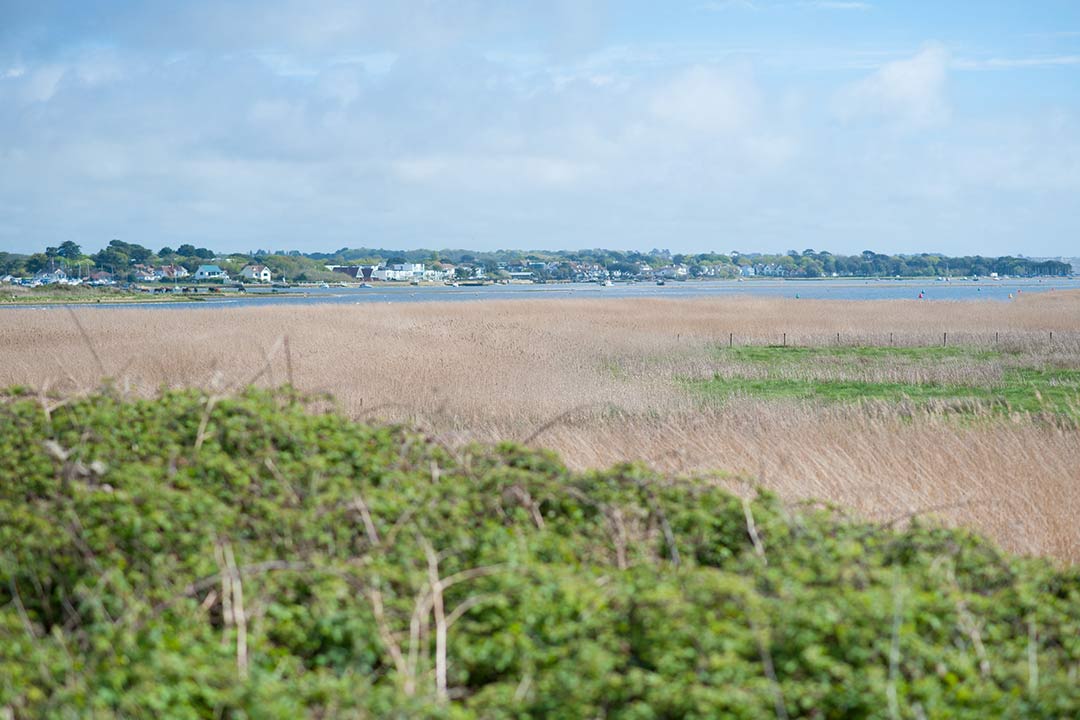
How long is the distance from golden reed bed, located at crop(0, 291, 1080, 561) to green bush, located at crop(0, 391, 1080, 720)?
1074 mm

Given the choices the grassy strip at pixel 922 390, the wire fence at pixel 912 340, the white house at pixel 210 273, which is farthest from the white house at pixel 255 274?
the grassy strip at pixel 922 390

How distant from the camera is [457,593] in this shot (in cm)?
432

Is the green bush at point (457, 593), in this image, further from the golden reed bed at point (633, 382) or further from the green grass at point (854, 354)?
the green grass at point (854, 354)

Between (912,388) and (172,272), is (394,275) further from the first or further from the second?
(912,388)

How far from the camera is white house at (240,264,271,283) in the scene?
162 metres

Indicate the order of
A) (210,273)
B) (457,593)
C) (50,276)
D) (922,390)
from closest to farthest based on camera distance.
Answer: (457,593) < (922,390) < (50,276) < (210,273)

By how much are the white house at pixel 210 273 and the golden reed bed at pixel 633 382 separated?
4889 inches

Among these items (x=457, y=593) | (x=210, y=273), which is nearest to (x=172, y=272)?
(x=210, y=273)

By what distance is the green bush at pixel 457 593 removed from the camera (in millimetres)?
3564

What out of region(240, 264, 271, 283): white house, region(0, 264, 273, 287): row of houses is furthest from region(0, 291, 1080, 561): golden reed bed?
region(240, 264, 271, 283): white house

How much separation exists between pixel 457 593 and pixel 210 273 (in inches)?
6402

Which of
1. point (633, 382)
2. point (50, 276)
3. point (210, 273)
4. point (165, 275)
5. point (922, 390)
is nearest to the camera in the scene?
point (922, 390)

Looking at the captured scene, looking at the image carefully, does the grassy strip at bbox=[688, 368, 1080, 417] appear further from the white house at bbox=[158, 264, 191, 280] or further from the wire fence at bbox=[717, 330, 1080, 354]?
the white house at bbox=[158, 264, 191, 280]

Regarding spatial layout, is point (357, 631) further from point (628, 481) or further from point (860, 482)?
point (860, 482)
